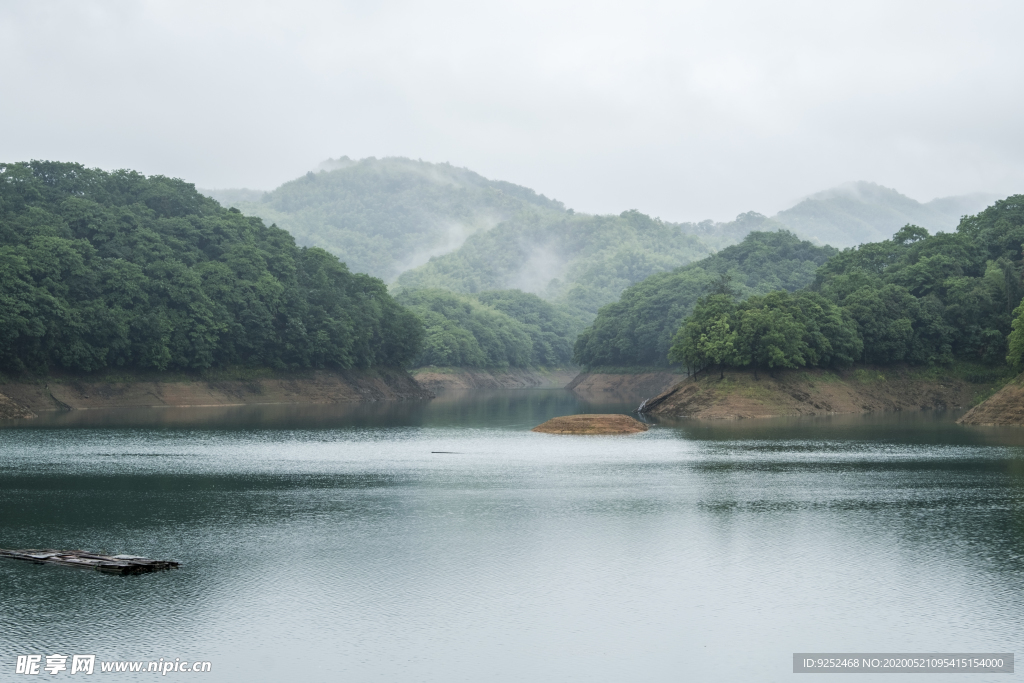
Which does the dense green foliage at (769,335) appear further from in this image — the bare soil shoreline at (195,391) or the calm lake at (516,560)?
the bare soil shoreline at (195,391)

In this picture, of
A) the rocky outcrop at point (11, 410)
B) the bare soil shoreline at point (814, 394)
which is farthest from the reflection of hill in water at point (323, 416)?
the bare soil shoreline at point (814, 394)

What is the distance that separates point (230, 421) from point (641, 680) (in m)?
78.7

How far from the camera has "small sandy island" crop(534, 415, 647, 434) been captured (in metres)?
85.2

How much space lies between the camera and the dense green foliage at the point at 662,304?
175 m

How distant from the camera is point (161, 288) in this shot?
12075 centimetres

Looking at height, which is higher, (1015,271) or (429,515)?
(1015,271)

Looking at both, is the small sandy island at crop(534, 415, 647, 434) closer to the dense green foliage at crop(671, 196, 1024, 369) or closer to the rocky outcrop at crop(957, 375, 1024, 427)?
the dense green foliage at crop(671, 196, 1024, 369)

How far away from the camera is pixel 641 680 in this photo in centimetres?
2186

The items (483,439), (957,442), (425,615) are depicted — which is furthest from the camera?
(483,439)

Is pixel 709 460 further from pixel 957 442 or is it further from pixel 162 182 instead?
pixel 162 182

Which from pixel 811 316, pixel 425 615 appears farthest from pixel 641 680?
pixel 811 316

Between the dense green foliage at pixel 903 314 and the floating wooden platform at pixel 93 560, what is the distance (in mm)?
78654

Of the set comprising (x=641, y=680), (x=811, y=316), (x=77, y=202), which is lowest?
(x=641, y=680)

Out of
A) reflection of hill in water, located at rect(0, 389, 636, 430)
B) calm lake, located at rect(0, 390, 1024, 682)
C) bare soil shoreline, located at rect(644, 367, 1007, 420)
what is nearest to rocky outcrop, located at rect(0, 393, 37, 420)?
reflection of hill in water, located at rect(0, 389, 636, 430)
